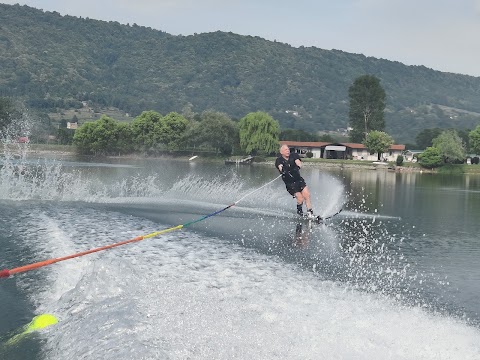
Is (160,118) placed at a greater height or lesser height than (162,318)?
greater

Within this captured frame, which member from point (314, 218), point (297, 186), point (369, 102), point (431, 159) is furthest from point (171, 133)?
point (297, 186)

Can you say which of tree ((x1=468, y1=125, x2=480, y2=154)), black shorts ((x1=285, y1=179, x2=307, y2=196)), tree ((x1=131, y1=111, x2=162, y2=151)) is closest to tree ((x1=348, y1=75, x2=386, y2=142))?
tree ((x1=468, y1=125, x2=480, y2=154))

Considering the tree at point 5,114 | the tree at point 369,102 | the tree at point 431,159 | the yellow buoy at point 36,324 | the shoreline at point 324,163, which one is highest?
the tree at point 369,102

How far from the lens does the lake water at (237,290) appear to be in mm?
6398

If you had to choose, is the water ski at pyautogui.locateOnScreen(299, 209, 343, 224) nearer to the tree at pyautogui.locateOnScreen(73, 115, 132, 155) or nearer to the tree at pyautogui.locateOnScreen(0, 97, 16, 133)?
the tree at pyautogui.locateOnScreen(73, 115, 132, 155)

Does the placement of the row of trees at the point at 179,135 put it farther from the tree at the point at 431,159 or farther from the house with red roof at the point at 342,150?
the tree at the point at 431,159

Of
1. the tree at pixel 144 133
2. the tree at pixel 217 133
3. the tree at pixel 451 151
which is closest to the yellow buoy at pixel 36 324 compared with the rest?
the tree at pixel 451 151

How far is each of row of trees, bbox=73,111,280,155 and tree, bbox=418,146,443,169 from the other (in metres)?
27.4

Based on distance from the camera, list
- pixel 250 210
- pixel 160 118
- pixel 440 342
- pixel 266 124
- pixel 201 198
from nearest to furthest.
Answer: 1. pixel 440 342
2. pixel 250 210
3. pixel 201 198
4. pixel 266 124
5. pixel 160 118

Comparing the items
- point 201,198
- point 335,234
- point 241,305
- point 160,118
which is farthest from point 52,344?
point 160,118

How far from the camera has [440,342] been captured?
6699 millimetres

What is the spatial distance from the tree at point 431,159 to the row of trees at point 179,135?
90.0ft

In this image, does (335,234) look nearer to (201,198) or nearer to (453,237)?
(453,237)

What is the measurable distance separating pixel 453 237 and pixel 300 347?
38.0ft
